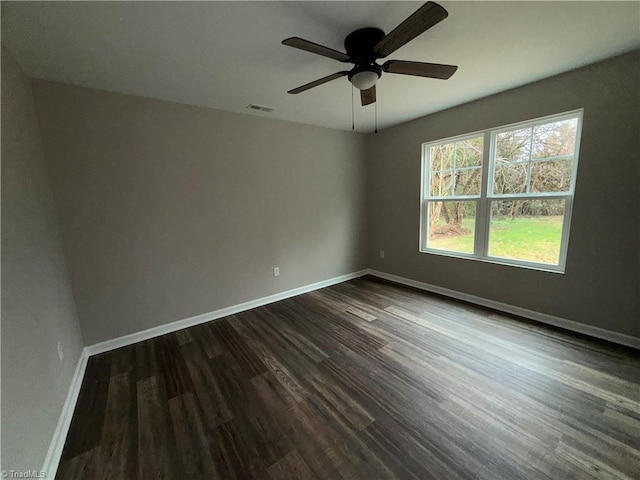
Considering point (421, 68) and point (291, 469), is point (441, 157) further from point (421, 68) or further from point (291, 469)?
point (291, 469)

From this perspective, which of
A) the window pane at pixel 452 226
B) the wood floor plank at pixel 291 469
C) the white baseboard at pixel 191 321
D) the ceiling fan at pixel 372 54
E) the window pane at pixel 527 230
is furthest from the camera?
the window pane at pixel 452 226

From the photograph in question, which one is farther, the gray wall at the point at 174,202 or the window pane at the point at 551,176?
the window pane at the point at 551,176

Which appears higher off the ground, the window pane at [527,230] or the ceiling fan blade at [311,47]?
the ceiling fan blade at [311,47]

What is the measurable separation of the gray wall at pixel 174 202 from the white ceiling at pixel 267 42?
0.34 meters

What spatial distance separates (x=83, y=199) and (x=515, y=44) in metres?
3.71

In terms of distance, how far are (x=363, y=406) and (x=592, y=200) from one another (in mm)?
2734

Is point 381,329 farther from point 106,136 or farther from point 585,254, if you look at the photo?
point 106,136

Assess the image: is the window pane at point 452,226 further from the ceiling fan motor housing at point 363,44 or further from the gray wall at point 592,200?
the ceiling fan motor housing at point 363,44

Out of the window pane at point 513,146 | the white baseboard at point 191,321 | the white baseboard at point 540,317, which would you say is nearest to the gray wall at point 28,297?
the white baseboard at point 191,321

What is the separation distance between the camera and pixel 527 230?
9.01 feet

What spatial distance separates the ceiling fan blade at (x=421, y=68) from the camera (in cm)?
162

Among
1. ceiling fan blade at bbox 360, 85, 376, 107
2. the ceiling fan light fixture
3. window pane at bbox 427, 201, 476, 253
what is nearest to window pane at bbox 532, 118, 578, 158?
window pane at bbox 427, 201, 476, 253

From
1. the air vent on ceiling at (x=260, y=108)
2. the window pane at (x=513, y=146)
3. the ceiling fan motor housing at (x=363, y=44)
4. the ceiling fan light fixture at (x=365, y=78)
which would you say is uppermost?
the air vent on ceiling at (x=260, y=108)

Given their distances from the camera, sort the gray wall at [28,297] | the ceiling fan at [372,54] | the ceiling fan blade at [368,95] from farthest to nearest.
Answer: the ceiling fan blade at [368,95] < the ceiling fan at [372,54] < the gray wall at [28,297]
